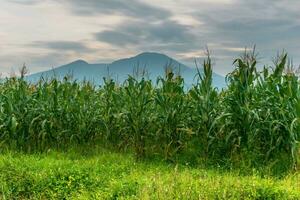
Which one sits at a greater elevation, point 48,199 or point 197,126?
point 197,126

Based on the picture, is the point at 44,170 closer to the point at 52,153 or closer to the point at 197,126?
the point at 52,153

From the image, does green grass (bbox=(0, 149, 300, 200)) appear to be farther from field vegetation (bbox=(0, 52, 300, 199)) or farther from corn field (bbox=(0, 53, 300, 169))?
corn field (bbox=(0, 53, 300, 169))

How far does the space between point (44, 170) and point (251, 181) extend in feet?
13.2

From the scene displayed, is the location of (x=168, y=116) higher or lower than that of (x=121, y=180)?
higher

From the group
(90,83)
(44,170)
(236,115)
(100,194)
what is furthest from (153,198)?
(90,83)

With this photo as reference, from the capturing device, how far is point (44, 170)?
9664 millimetres

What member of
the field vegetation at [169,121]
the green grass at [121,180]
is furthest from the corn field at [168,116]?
the green grass at [121,180]

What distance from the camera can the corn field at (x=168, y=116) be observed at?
34.3ft

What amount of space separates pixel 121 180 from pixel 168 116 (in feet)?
8.44

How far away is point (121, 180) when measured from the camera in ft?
29.5

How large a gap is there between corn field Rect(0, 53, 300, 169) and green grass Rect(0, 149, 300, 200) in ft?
2.17

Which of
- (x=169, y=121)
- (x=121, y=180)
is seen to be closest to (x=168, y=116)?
(x=169, y=121)

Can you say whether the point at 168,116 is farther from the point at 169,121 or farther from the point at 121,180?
the point at 121,180

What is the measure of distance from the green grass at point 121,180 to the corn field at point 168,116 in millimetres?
662
